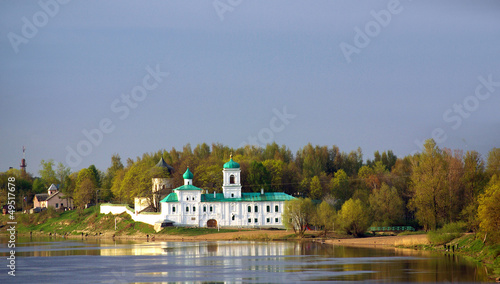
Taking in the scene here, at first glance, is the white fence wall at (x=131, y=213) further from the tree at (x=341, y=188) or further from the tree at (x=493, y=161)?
the tree at (x=493, y=161)

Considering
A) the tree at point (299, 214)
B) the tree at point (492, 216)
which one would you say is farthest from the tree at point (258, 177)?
the tree at point (492, 216)

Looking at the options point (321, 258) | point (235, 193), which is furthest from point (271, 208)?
point (321, 258)

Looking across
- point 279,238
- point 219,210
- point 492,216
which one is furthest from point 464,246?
point 219,210

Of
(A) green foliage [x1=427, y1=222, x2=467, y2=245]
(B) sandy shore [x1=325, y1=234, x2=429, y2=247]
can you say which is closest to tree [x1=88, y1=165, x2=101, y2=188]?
(B) sandy shore [x1=325, y1=234, x2=429, y2=247]

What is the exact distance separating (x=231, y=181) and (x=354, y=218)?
20.2 metres

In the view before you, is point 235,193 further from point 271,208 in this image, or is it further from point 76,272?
point 76,272

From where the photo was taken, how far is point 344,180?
305ft

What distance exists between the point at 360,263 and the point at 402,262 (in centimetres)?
259

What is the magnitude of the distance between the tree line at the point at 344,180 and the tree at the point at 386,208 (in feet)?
0.33

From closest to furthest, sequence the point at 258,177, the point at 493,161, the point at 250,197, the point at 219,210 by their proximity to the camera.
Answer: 1. the point at 493,161
2. the point at 219,210
3. the point at 250,197
4. the point at 258,177

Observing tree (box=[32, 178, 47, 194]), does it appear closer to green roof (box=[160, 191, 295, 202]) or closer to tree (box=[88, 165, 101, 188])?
tree (box=[88, 165, 101, 188])

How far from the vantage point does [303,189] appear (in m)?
93.6

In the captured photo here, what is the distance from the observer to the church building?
3088 inches

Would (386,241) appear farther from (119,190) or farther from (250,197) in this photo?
(119,190)
